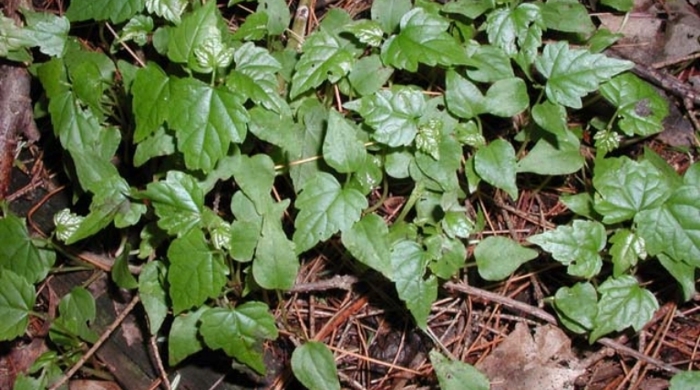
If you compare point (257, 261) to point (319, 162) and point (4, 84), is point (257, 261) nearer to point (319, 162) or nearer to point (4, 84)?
point (319, 162)

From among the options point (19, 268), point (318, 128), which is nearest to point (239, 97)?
point (318, 128)

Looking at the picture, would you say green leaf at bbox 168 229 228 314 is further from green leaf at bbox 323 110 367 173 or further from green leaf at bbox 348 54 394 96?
green leaf at bbox 348 54 394 96

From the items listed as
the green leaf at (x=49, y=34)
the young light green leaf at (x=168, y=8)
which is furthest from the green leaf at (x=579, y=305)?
the green leaf at (x=49, y=34)

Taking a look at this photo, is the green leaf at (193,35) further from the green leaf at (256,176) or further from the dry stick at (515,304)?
the dry stick at (515,304)

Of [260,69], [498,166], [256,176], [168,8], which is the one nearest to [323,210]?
[256,176]

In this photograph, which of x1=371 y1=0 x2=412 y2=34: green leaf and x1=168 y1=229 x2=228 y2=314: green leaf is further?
x1=371 y1=0 x2=412 y2=34: green leaf

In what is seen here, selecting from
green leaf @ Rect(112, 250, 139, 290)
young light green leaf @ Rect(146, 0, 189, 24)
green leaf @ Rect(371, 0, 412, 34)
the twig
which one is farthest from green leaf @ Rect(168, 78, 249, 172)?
green leaf @ Rect(371, 0, 412, 34)
